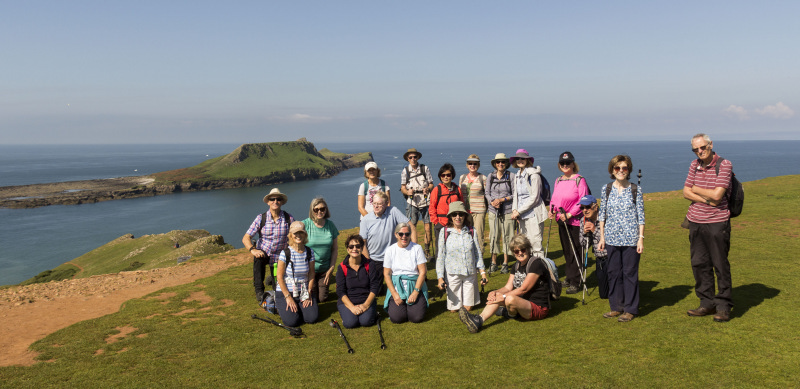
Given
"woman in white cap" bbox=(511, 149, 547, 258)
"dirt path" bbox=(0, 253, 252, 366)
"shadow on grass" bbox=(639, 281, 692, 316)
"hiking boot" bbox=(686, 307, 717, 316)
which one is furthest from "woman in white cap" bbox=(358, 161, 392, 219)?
"dirt path" bbox=(0, 253, 252, 366)

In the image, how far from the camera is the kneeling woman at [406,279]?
785 centimetres

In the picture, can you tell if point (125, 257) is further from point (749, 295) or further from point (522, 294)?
point (749, 295)

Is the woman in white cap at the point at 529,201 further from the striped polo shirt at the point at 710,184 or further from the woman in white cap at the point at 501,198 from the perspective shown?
the striped polo shirt at the point at 710,184

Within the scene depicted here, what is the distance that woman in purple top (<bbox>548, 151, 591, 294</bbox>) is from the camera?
855cm

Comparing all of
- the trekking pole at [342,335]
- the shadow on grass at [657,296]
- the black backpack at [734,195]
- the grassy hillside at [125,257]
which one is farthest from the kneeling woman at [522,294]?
the grassy hillside at [125,257]

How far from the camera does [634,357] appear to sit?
576 cm

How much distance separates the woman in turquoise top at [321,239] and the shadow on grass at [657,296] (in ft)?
19.5

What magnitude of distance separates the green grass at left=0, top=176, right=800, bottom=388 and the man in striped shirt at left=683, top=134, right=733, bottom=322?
0.40 meters

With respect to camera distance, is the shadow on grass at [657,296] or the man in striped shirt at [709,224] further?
the shadow on grass at [657,296]

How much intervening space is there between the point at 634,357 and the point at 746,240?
10.4 m

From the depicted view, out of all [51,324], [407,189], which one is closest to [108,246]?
[51,324]

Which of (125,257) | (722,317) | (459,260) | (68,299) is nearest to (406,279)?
(459,260)

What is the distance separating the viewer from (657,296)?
823cm

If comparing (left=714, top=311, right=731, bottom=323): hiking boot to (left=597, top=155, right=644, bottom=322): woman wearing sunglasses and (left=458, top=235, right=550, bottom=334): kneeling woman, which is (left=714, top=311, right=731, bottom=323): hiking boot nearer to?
(left=597, top=155, right=644, bottom=322): woman wearing sunglasses
